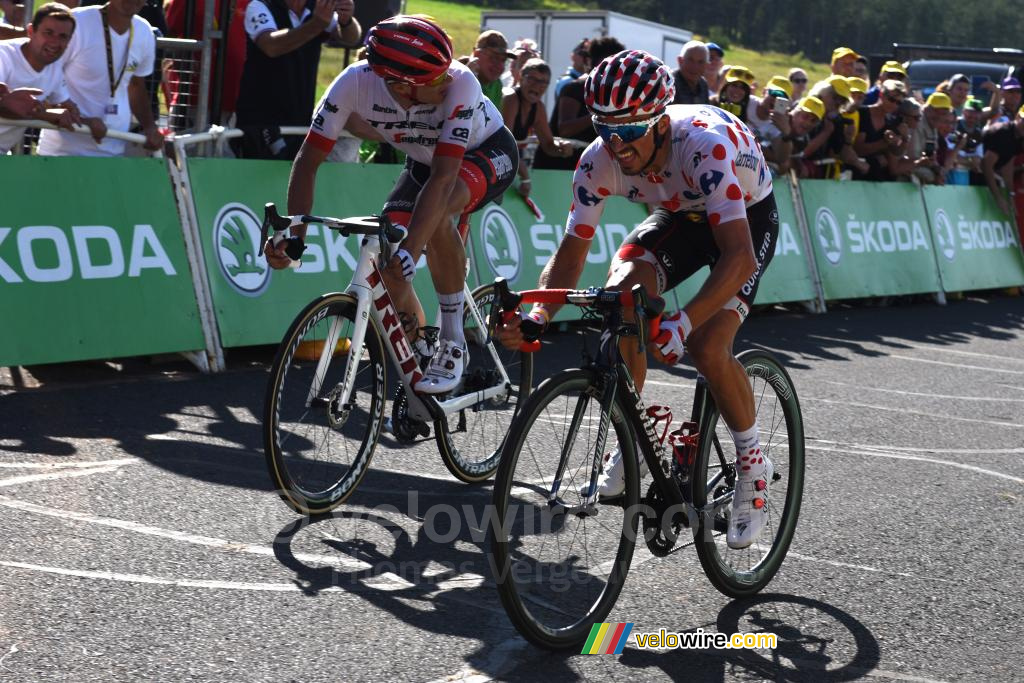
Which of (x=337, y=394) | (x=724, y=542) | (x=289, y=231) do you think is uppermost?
(x=289, y=231)

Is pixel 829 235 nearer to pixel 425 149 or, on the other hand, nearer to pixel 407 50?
pixel 425 149

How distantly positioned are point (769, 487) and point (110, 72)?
5.56 metres

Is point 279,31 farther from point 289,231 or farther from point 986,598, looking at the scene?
point 986,598

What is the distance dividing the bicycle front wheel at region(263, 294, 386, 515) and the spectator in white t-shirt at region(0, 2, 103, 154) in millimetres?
3589

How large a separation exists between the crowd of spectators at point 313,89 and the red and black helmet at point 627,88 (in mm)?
4687

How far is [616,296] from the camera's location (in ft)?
14.4

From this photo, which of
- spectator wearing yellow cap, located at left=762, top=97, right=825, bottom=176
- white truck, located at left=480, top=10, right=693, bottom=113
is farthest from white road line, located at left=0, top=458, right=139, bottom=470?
white truck, located at left=480, top=10, right=693, bottom=113

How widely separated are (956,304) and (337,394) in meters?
12.9

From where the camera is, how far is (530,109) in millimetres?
11812

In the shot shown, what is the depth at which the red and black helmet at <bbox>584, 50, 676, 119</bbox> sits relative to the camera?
464 cm

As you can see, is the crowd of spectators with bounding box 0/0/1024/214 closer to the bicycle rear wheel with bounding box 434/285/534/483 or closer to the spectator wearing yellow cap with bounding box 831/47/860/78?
the spectator wearing yellow cap with bounding box 831/47/860/78

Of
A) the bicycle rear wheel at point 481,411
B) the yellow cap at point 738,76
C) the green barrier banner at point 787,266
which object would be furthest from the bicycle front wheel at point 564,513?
the yellow cap at point 738,76

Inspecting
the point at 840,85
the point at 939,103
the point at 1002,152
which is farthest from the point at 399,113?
the point at 1002,152

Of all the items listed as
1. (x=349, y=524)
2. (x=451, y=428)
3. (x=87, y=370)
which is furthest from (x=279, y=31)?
(x=349, y=524)
